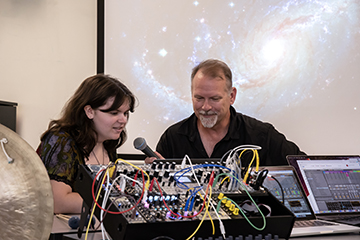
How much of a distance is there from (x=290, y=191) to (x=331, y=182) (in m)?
0.23

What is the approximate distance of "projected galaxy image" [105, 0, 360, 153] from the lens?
7.73 feet

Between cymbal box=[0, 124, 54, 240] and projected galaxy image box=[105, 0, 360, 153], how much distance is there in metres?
1.80

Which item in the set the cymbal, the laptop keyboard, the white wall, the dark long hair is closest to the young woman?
the dark long hair

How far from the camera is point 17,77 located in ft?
10.2

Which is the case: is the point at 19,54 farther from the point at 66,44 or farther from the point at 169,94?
the point at 169,94

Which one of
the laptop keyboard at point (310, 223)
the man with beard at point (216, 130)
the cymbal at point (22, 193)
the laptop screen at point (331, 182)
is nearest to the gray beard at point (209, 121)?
the man with beard at point (216, 130)

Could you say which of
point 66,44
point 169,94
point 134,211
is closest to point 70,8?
point 66,44

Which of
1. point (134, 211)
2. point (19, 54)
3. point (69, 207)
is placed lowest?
point (69, 207)

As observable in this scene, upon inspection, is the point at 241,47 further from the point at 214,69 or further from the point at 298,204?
the point at 298,204

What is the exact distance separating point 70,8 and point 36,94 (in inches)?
30.4

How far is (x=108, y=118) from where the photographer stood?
1.87 meters

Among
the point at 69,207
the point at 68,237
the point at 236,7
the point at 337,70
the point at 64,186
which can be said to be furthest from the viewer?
the point at 236,7

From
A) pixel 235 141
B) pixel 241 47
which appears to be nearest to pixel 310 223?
pixel 235 141

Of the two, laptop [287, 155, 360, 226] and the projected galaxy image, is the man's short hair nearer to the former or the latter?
the projected galaxy image
